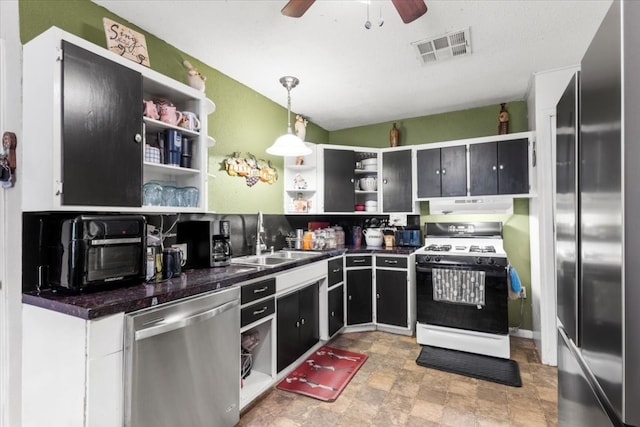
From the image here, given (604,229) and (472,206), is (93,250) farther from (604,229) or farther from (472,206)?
(472,206)

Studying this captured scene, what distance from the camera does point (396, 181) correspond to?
383 cm

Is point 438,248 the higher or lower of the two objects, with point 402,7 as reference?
lower

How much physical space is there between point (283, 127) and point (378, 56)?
1439 millimetres

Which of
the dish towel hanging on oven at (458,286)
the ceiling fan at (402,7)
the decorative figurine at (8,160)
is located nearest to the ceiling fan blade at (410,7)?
the ceiling fan at (402,7)

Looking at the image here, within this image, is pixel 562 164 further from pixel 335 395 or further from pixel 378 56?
pixel 335 395

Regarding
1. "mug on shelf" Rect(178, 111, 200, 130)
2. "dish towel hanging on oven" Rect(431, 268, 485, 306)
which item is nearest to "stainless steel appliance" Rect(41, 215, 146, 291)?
"mug on shelf" Rect(178, 111, 200, 130)

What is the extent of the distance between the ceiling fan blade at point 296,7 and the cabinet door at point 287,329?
189 cm

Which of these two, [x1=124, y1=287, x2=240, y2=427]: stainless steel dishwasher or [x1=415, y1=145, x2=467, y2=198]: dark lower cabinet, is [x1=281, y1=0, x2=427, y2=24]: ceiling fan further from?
[x1=415, y1=145, x2=467, y2=198]: dark lower cabinet

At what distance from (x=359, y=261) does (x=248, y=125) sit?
185cm

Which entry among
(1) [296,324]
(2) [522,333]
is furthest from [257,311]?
(2) [522,333]

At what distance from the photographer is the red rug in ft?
7.63

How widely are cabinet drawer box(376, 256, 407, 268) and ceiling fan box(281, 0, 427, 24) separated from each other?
2345 millimetres

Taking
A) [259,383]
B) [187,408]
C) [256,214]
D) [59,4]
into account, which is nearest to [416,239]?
[256,214]

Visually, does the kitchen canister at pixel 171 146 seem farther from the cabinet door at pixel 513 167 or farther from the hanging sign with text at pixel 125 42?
the cabinet door at pixel 513 167
